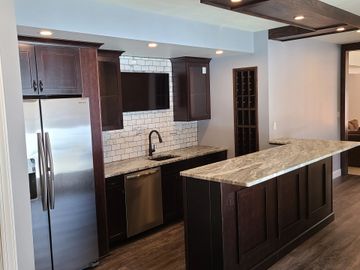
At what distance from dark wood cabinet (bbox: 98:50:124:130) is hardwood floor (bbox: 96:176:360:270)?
4.82 ft

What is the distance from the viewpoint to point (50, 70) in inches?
129

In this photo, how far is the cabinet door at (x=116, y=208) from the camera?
3.92m

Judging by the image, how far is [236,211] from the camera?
119 inches

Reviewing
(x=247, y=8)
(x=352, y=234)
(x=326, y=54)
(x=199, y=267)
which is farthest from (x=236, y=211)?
(x=326, y=54)

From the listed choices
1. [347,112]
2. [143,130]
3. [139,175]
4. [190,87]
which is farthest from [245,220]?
[347,112]

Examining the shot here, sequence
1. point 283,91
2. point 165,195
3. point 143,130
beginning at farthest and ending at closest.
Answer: point 283,91 → point 143,130 → point 165,195

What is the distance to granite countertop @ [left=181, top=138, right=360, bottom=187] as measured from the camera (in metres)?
2.80

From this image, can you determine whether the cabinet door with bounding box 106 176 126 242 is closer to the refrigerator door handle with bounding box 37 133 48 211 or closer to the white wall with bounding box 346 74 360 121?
the refrigerator door handle with bounding box 37 133 48 211

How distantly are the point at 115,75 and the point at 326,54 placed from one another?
4.08 meters

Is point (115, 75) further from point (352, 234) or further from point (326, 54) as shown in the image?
point (326, 54)

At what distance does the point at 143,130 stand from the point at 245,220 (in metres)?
2.34

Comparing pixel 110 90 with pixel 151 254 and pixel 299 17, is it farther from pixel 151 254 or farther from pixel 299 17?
pixel 299 17

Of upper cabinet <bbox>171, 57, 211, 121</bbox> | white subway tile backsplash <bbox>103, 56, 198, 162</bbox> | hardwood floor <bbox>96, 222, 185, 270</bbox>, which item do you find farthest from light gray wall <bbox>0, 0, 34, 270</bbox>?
upper cabinet <bbox>171, 57, 211, 121</bbox>

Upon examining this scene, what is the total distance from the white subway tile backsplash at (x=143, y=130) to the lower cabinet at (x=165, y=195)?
2.10 feet
